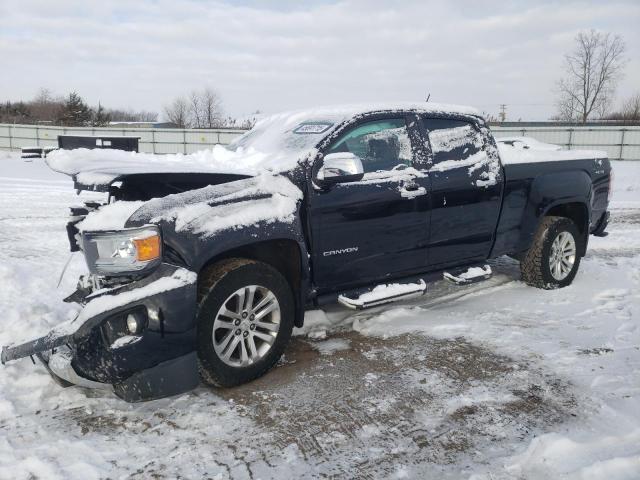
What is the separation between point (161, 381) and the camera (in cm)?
309

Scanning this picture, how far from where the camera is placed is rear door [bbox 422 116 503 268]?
4539mm

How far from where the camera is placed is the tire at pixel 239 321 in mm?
3281

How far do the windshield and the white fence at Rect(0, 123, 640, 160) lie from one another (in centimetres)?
2398

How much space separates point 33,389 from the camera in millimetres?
3418

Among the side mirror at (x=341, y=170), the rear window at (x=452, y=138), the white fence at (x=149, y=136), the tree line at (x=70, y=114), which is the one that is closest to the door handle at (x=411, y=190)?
the rear window at (x=452, y=138)

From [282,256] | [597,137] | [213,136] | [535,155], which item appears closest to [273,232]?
[282,256]

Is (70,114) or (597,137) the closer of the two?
(597,137)

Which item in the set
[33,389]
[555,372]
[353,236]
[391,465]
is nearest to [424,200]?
[353,236]

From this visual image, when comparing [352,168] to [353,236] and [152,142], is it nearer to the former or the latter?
[353,236]

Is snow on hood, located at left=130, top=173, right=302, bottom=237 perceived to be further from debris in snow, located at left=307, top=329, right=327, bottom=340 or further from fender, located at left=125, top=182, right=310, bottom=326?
debris in snow, located at left=307, top=329, right=327, bottom=340

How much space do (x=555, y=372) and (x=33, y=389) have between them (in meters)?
3.43

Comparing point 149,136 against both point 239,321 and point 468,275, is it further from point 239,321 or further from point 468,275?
point 239,321

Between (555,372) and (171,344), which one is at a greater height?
(171,344)

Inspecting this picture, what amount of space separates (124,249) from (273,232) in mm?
930
